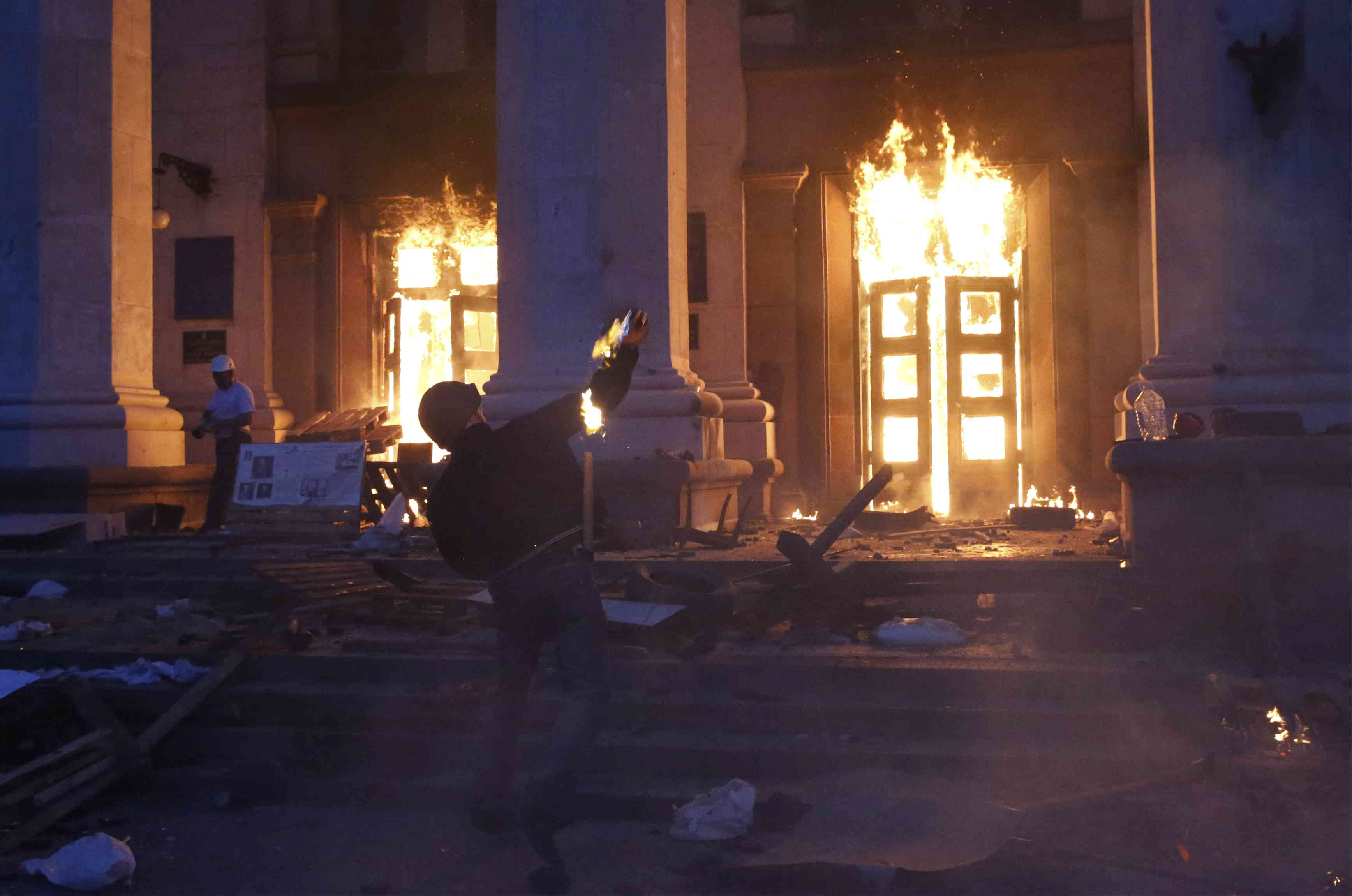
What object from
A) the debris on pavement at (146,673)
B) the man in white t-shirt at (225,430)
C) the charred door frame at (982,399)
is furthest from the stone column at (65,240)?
the charred door frame at (982,399)

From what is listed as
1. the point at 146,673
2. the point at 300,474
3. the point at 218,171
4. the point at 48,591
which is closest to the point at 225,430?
the point at 300,474

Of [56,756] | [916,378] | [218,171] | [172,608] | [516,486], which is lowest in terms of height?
[56,756]

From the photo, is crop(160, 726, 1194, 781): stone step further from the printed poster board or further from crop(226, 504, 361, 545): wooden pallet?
the printed poster board

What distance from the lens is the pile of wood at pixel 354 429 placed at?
1419 cm

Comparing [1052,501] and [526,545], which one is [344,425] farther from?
[526,545]

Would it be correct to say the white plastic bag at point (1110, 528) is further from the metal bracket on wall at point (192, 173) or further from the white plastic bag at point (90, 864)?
the metal bracket on wall at point (192, 173)

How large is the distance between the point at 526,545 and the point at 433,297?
43.2 ft

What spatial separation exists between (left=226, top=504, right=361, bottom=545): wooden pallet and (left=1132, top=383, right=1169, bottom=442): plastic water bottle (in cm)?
692

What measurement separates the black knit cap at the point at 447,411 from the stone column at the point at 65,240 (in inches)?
300

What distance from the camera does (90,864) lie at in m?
3.74

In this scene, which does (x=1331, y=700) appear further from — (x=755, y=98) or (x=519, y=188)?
(x=755, y=98)

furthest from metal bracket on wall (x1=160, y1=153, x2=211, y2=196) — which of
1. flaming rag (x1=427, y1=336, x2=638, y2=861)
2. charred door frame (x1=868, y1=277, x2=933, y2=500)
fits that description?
flaming rag (x1=427, y1=336, x2=638, y2=861)

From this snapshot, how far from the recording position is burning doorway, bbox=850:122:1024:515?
571 inches

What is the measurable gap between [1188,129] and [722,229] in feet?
24.3
